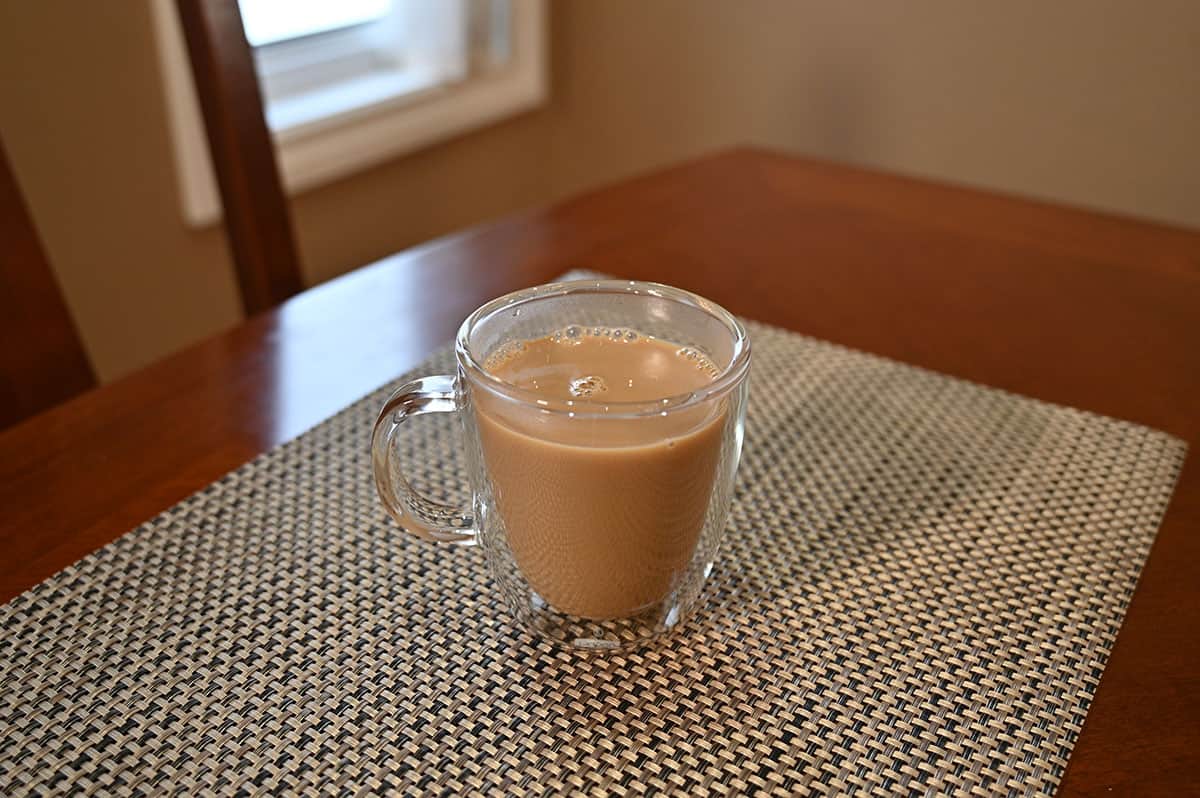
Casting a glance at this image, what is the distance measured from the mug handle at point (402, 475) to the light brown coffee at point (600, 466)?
0.08 feet

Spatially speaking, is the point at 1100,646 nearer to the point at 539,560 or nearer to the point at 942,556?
the point at 942,556

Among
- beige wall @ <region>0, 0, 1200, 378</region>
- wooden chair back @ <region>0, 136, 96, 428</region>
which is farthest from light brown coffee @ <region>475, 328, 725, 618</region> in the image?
beige wall @ <region>0, 0, 1200, 378</region>

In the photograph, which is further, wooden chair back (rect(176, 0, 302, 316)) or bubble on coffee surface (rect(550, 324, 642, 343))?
wooden chair back (rect(176, 0, 302, 316))

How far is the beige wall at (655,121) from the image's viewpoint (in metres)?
1.20

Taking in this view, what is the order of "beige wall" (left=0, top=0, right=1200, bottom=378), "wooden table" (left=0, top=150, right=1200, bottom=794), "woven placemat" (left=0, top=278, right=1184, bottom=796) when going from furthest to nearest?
1. "beige wall" (left=0, top=0, right=1200, bottom=378)
2. "wooden table" (left=0, top=150, right=1200, bottom=794)
3. "woven placemat" (left=0, top=278, right=1184, bottom=796)

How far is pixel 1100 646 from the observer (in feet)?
1.49

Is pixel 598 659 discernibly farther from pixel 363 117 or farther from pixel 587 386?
pixel 363 117

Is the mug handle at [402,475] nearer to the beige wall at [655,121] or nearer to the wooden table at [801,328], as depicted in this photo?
the wooden table at [801,328]

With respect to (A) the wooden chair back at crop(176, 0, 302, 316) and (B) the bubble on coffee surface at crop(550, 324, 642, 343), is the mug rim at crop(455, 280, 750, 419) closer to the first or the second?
(B) the bubble on coffee surface at crop(550, 324, 642, 343)

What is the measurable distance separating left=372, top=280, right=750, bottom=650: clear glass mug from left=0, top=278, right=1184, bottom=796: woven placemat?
23 mm

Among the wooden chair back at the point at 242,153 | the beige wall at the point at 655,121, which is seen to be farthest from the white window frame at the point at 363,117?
the wooden chair back at the point at 242,153

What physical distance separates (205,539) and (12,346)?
0.32 meters

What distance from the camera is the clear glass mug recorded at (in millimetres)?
411

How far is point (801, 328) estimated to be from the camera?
759 mm
